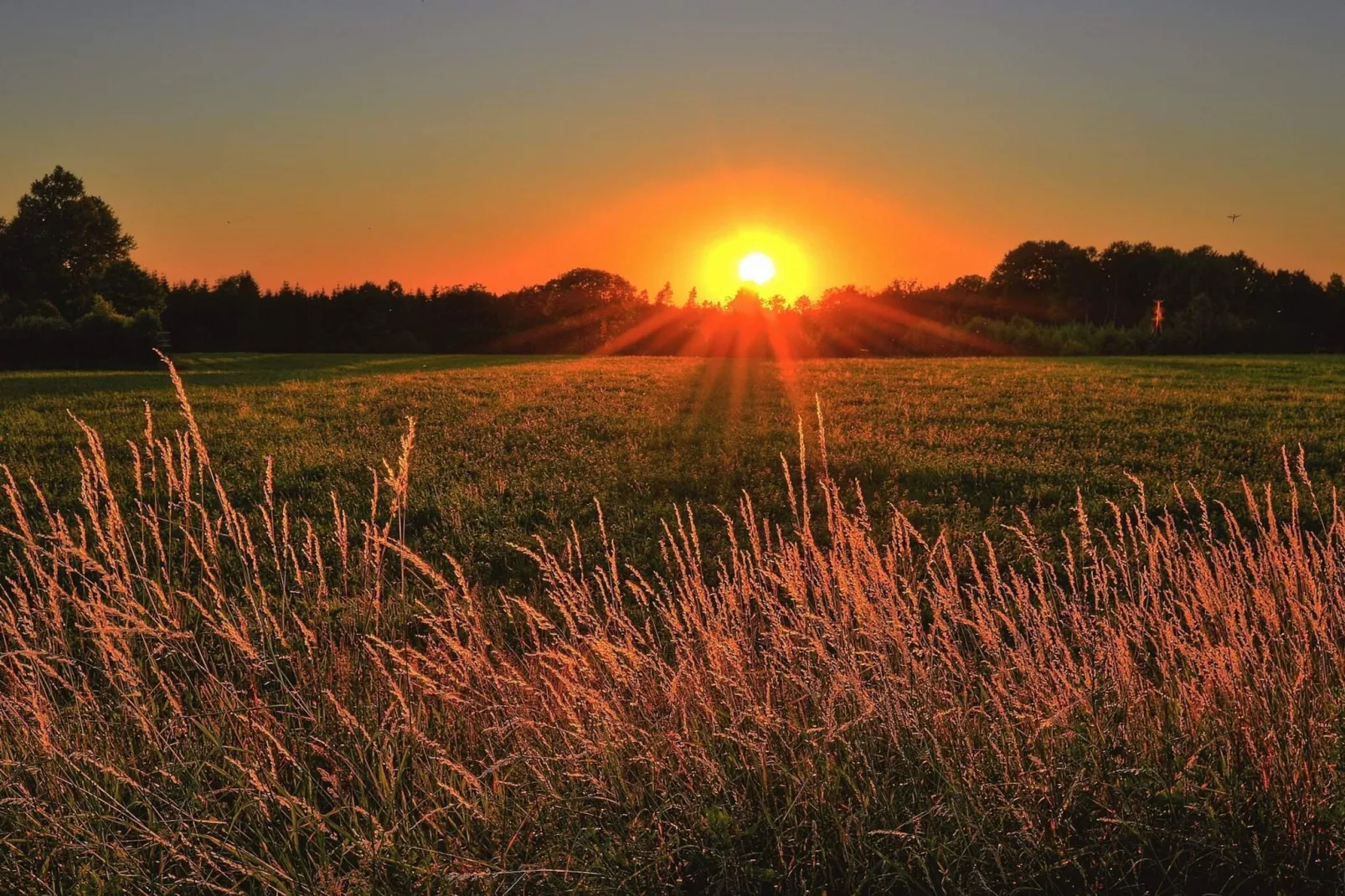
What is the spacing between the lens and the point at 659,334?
54094 millimetres

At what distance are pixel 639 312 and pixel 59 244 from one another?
1549 inches

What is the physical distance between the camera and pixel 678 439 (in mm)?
11672

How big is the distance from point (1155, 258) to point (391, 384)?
69.2 m

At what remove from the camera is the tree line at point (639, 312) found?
43.8 metres

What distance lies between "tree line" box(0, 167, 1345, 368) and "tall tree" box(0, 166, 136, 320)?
95 millimetres

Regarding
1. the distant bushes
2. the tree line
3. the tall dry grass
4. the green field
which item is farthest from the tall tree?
the tall dry grass

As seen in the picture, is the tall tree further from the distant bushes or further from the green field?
the green field

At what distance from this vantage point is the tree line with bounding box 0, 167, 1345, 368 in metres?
43.8

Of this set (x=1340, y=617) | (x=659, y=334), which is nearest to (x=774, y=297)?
(x=659, y=334)

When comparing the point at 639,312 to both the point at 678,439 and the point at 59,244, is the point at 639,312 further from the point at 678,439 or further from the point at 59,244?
the point at 678,439

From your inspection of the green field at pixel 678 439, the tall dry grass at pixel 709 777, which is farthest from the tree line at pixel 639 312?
the tall dry grass at pixel 709 777

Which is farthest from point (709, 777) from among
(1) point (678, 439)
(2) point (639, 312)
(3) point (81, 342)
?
(2) point (639, 312)

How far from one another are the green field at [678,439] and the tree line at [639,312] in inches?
794

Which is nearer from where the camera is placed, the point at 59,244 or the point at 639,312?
the point at 59,244
